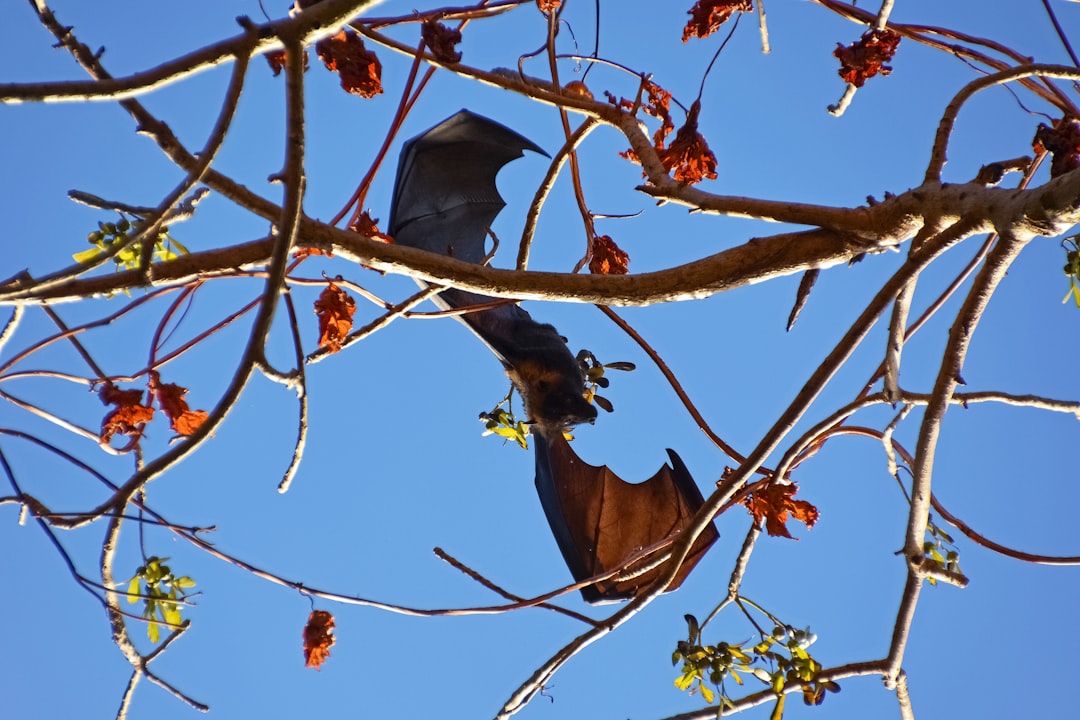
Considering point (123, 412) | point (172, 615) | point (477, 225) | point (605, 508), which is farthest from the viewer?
point (477, 225)

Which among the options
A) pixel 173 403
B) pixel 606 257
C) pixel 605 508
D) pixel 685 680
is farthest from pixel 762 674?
pixel 173 403

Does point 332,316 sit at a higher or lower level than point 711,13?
lower

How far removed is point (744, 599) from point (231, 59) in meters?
1.42

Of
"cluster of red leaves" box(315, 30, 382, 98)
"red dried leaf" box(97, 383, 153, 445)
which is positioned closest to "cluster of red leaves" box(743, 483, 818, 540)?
"cluster of red leaves" box(315, 30, 382, 98)

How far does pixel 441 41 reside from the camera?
1.65 m

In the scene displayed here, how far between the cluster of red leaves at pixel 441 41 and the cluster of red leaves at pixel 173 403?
85 centimetres

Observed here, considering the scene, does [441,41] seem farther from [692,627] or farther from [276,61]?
[692,627]

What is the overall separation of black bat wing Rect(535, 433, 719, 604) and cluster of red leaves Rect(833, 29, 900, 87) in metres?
1.00

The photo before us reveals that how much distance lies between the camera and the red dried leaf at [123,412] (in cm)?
174

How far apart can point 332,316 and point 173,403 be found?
A: 38 centimetres

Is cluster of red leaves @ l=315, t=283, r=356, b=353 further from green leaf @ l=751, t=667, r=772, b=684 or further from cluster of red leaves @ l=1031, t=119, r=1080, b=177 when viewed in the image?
cluster of red leaves @ l=1031, t=119, r=1080, b=177

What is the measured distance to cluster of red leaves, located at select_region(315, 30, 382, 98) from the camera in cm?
168

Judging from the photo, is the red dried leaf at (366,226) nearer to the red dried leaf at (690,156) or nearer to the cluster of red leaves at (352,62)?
the cluster of red leaves at (352,62)

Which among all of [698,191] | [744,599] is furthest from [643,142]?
[744,599]
